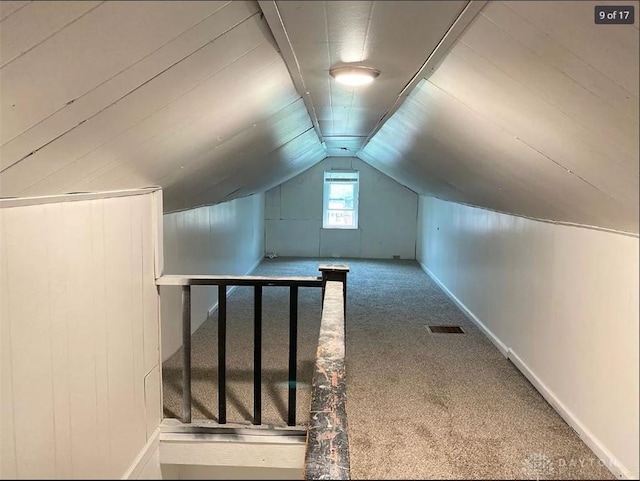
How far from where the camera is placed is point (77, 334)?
1.86 m

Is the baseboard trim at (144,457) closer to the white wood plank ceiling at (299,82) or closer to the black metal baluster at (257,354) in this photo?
the black metal baluster at (257,354)

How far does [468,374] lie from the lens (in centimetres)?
338

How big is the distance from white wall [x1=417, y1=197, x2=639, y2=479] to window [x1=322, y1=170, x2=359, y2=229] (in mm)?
4533

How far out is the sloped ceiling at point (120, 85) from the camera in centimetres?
93

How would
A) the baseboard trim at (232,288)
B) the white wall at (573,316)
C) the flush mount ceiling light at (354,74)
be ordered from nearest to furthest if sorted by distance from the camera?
the flush mount ceiling light at (354,74), the white wall at (573,316), the baseboard trim at (232,288)

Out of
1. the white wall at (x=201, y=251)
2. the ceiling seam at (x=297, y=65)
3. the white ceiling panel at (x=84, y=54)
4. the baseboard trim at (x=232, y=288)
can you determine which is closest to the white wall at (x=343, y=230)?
the baseboard trim at (x=232, y=288)

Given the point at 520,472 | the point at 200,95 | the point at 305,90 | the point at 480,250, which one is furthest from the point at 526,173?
the point at 480,250

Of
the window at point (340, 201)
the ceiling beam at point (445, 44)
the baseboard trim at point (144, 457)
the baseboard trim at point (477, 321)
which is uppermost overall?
the ceiling beam at point (445, 44)

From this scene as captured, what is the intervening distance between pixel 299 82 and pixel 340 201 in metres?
6.94

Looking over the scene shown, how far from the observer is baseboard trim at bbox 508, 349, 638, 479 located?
2.14 m

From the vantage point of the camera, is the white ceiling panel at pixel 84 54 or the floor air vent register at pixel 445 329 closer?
the white ceiling panel at pixel 84 54

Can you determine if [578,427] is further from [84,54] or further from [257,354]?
[84,54]

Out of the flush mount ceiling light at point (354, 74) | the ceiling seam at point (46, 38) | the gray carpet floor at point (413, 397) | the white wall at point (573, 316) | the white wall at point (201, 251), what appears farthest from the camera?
the white wall at point (201, 251)

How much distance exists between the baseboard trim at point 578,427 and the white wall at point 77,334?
7.17ft
